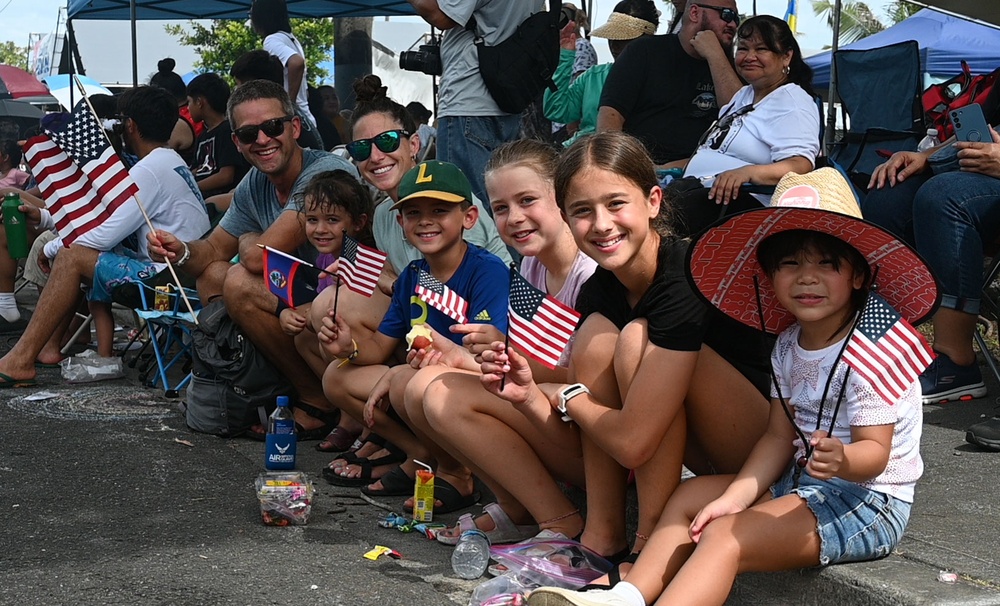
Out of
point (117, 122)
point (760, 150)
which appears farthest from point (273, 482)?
point (117, 122)

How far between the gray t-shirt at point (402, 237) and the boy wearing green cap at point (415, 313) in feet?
0.57

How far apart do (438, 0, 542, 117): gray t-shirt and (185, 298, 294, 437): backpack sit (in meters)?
1.49

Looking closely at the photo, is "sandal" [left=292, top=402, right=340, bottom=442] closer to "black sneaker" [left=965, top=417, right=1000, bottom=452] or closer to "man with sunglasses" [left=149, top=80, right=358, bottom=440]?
"man with sunglasses" [left=149, top=80, right=358, bottom=440]

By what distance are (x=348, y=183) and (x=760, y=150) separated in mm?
1802

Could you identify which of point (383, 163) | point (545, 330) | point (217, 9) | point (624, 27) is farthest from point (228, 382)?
point (217, 9)

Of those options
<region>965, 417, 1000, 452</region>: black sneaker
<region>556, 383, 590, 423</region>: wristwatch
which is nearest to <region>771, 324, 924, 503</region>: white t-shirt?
<region>556, 383, 590, 423</region>: wristwatch

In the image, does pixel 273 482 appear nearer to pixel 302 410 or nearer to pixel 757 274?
pixel 302 410

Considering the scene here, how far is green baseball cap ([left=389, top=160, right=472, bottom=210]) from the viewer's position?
428 cm

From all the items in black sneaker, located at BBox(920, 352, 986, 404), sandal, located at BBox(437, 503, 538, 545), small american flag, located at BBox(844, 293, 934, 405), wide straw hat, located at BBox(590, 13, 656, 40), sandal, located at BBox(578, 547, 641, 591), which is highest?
wide straw hat, located at BBox(590, 13, 656, 40)

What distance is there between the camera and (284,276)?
16.9 ft

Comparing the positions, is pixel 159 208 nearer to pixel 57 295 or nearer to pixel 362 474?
pixel 57 295

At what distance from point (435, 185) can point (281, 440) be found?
1224 mm

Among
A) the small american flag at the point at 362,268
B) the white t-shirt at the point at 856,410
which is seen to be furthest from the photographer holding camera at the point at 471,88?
the white t-shirt at the point at 856,410

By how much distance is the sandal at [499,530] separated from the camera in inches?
153
